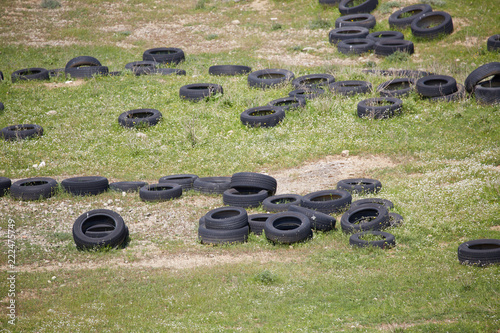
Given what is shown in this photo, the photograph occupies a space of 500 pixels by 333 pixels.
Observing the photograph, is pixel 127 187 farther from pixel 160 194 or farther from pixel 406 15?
pixel 406 15

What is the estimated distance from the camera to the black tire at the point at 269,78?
72.4 ft

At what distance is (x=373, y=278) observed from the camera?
944 cm

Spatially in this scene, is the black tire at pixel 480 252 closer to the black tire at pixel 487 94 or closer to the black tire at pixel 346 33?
the black tire at pixel 487 94

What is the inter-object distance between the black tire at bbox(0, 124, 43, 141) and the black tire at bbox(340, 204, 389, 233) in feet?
42.4

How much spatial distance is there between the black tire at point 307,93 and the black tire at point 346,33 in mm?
8047

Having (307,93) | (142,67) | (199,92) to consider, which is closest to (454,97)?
(307,93)

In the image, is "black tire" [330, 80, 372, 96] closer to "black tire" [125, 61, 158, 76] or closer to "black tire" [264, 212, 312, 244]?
"black tire" [125, 61, 158, 76]

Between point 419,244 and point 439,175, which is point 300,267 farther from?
point 439,175

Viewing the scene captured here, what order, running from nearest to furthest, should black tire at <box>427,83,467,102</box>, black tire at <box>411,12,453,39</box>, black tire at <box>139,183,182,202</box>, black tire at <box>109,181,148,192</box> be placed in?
black tire at <box>139,183,182,202</box>, black tire at <box>109,181,148,192</box>, black tire at <box>427,83,467,102</box>, black tire at <box>411,12,453,39</box>

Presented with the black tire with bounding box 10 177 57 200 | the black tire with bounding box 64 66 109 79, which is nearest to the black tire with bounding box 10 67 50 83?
the black tire with bounding box 64 66 109 79

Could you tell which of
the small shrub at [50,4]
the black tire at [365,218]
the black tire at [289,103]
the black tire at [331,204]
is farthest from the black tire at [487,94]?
the small shrub at [50,4]

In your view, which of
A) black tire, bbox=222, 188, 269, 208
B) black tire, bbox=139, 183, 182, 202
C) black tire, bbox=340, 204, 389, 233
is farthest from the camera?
black tire, bbox=139, 183, 182, 202

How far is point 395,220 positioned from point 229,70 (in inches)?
565

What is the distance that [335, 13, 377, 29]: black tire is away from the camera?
93.3 feet
